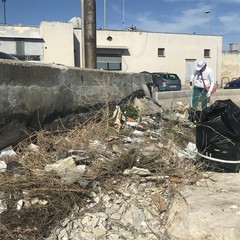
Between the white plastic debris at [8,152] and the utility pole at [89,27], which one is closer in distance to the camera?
the white plastic debris at [8,152]

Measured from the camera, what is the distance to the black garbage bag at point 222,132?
4.72m

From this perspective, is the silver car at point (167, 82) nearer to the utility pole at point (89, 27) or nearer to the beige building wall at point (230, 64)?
the beige building wall at point (230, 64)

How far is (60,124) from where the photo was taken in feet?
17.5

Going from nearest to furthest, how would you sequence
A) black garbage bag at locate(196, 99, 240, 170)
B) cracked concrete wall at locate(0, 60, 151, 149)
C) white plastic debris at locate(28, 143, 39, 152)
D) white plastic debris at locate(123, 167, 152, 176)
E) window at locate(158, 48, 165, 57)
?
1. white plastic debris at locate(123, 167, 152, 176)
2. cracked concrete wall at locate(0, 60, 151, 149)
3. white plastic debris at locate(28, 143, 39, 152)
4. black garbage bag at locate(196, 99, 240, 170)
5. window at locate(158, 48, 165, 57)

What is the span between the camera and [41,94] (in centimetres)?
485

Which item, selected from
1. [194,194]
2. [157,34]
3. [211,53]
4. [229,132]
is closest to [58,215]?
[194,194]

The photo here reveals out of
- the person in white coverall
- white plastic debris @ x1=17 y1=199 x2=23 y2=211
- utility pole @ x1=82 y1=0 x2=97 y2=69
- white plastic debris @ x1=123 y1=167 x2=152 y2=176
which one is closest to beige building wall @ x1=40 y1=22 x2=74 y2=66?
utility pole @ x1=82 y1=0 x2=97 y2=69

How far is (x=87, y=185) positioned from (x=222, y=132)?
1.99m

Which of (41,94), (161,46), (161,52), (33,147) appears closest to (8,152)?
(33,147)

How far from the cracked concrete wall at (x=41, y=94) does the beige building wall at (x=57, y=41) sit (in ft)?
79.1

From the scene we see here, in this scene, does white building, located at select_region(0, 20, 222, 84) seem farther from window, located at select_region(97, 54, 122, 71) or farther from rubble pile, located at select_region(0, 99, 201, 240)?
rubble pile, located at select_region(0, 99, 201, 240)

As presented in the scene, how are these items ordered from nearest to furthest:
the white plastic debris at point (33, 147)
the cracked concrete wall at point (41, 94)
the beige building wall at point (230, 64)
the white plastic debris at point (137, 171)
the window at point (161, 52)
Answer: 1. the white plastic debris at point (137, 171)
2. the cracked concrete wall at point (41, 94)
3. the white plastic debris at point (33, 147)
4. the window at point (161, 52)
5. the beige building wall at point (230, 64)

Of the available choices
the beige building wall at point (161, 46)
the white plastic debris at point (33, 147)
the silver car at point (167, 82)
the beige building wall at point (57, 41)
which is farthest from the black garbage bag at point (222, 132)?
the beige building wall at point (161, 46)

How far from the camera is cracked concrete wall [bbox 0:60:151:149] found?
4.29 m
